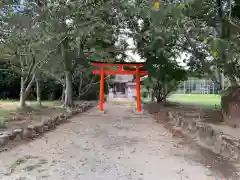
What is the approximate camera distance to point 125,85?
33062mm

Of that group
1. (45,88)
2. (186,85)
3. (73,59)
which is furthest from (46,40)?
(186,85)

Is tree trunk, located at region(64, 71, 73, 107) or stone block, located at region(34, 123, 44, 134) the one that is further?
tree trunk, located at region(64, 71, 73, 107)

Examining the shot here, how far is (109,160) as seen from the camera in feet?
17.3

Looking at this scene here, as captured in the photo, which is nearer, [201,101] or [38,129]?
[38,129]

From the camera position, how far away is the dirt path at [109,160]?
4449mm

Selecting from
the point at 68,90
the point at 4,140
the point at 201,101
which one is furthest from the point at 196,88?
the point at 4,140

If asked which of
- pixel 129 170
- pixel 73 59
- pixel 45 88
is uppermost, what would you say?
pixel 73 59

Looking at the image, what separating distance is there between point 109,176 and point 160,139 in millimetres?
3453

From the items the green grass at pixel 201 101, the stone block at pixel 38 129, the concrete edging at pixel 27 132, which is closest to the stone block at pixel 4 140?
the concrete edging at pixel 27 132

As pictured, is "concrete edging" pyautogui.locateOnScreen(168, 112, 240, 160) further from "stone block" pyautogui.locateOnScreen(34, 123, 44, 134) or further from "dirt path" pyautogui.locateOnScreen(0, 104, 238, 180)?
"stone block" pyautogui.locateOnScreen(34, 123, 44, 134)

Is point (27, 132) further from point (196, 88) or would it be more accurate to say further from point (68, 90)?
point (196, 88)

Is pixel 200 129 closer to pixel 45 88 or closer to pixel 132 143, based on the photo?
pixel 132 143

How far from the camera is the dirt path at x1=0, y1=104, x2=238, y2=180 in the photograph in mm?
4449

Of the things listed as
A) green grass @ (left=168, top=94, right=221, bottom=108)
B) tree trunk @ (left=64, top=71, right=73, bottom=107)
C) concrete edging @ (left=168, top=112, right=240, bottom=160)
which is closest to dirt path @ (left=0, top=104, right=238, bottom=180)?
concrete edging @ (left=168, top=112, right=240, bottom=160)
